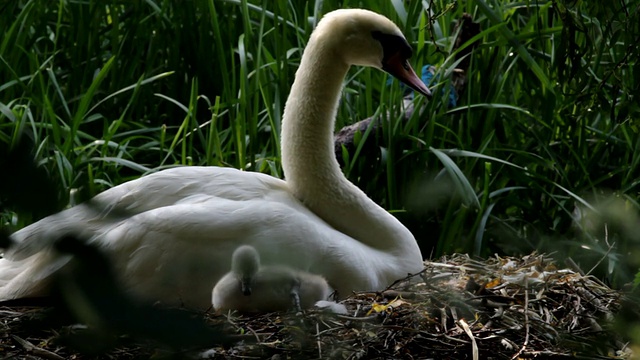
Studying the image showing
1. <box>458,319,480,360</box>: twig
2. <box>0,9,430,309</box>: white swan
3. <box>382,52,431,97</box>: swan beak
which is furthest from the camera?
<box>382,52,431,97</box>: swan beak

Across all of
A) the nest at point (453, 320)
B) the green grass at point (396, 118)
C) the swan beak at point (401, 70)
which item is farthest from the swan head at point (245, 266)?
the green grass at point (396, 118)

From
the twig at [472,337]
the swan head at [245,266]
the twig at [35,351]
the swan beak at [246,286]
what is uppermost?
the twig at [35,351]

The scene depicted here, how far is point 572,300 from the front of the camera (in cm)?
339

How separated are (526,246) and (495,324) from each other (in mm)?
1857

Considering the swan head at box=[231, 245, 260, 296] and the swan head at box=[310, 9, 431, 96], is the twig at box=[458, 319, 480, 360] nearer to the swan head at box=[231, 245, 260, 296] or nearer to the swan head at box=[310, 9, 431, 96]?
the swan head at box=[231, 245, 260, 296]

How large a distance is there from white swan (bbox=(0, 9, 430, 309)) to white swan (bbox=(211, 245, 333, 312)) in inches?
1.9

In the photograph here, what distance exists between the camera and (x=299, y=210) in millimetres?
3654

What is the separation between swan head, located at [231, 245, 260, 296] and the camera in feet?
9.90

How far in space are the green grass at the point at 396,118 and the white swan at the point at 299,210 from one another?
83cm

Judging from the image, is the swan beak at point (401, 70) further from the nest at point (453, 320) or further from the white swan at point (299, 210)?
the nest at point (453, 320)

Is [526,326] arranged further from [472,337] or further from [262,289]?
[262,289]

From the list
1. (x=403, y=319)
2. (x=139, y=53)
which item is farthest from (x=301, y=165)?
(x=139, y=53)

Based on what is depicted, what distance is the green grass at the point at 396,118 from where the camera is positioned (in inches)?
192

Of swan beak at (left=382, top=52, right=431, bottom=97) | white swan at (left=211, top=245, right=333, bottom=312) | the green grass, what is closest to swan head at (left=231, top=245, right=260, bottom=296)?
white swan at (left=211, top=245, right=333, bottom=312)
